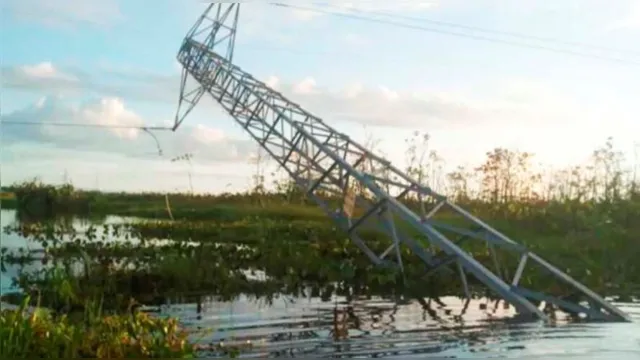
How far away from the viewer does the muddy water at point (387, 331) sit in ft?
19.6

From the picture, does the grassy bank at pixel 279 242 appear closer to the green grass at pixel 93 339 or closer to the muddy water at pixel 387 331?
the muddy water at pixel 387 331

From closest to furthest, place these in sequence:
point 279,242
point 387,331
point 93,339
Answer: point 93,339, point 387,331, point 279,242

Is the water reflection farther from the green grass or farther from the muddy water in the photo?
the green grass

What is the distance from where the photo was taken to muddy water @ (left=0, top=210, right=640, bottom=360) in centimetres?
598

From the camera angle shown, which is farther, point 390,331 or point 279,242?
point 279,242

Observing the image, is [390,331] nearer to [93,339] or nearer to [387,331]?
[387,331]

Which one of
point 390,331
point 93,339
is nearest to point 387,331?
point 390,331

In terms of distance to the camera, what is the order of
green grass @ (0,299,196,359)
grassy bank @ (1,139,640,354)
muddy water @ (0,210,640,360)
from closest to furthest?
green grass @ (0,299,196,359) < muddy water @ (0,210,640,360) < grassy bank @ (1,139,640,354)

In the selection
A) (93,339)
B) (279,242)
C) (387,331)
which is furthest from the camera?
(279,242)

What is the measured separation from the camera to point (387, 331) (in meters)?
6.62

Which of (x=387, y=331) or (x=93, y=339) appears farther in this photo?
(x=387, y=331)

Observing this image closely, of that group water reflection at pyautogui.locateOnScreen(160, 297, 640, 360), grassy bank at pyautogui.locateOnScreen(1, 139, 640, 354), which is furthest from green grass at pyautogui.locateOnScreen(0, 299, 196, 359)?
grassy bank at pyautogui.locateOnScreen(1, 139, 640, 354)

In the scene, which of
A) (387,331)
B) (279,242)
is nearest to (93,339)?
(387,331)

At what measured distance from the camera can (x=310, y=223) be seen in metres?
9.00
